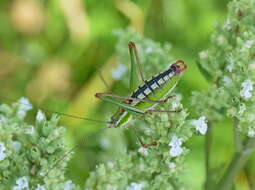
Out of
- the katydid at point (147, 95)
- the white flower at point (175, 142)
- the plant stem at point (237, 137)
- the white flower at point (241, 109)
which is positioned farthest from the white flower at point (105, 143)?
the white flower at point (241, 109)

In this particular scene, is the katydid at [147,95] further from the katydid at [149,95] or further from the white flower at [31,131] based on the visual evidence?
the white flower at [31,131]

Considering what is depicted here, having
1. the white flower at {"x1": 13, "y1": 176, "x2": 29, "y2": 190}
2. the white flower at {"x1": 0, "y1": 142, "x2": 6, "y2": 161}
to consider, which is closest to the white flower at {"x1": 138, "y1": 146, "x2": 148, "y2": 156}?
the white flower at {"x1": 13, "y1": 176, "x2": 29, "y2": 190}

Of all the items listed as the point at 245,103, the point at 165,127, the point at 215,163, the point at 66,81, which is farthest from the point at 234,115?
the point at 66,81

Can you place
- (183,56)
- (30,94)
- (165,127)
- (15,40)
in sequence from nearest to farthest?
1. (165,127)
2. (183,56)
3. (30,94)
4. (15,40)

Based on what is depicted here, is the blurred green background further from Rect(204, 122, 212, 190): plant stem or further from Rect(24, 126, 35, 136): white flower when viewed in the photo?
Rect(24, 126, 35, 136): white flower

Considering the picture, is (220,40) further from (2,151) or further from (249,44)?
(2,151)

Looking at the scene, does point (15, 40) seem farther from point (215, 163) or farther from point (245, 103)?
point (245, 103)
